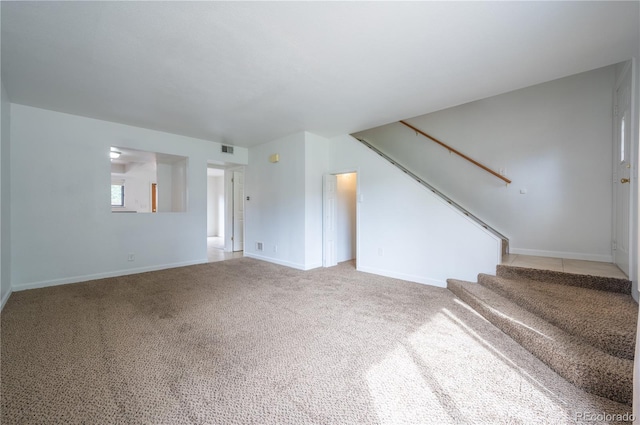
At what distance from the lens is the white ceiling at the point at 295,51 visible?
1762 mm

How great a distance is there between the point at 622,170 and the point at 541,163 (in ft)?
3.29

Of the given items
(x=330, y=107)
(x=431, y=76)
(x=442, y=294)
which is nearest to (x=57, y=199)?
(x=330, y=107)

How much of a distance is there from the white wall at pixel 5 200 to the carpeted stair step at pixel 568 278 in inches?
232

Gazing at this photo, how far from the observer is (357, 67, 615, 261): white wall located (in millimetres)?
3311

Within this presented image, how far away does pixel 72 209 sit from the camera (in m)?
3.79

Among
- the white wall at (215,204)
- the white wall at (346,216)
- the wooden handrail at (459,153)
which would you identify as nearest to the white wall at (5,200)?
the white wall at (346,216)

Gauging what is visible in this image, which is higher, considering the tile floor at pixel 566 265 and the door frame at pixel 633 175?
the door frame at pixel 633 175

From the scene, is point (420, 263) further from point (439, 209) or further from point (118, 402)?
point (118, 402)

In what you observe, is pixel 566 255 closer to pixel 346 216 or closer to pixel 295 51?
pixel 346 216

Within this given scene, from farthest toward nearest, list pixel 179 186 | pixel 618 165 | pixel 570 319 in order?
pixel 179 186 → pixel 618 165 → pixel 570 319

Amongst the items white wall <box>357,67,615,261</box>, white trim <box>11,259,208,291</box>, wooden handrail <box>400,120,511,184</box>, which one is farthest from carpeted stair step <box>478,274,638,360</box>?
white trim <box>11,259,208,291</box>

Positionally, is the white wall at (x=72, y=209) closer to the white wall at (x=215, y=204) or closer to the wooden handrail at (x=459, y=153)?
the wooden handrail at (x=459, y=153)


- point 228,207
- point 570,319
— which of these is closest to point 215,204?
point 228,207

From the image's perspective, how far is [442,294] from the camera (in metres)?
3.30
